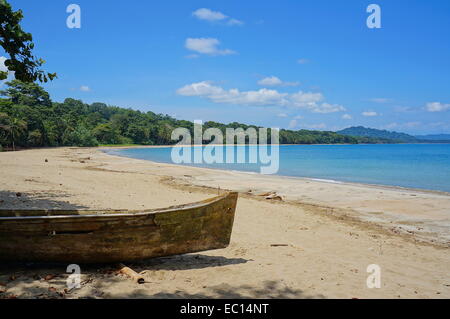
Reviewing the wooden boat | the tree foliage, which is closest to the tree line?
the tree foliage

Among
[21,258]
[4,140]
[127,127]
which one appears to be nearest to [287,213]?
[21,258]

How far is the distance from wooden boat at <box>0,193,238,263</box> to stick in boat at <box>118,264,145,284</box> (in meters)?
0.16

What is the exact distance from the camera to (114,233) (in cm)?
488

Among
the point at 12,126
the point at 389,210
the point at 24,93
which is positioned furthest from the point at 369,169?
the point at 24,93

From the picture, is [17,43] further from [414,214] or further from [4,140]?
[4,140]

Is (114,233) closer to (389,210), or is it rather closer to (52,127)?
(389,210)

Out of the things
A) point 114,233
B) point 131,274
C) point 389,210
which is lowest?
point 389,210

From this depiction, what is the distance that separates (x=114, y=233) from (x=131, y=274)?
64cm

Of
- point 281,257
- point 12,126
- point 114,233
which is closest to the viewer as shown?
point 114,233

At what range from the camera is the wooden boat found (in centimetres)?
463

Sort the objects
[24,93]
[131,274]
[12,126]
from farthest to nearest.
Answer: [24,93] < [12,126] < [131,274]

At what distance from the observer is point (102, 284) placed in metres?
4.53

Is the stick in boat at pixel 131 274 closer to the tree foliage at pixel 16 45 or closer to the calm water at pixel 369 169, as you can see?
the tree foliage at pixel 16 45

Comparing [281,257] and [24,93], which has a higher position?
[24,93]
